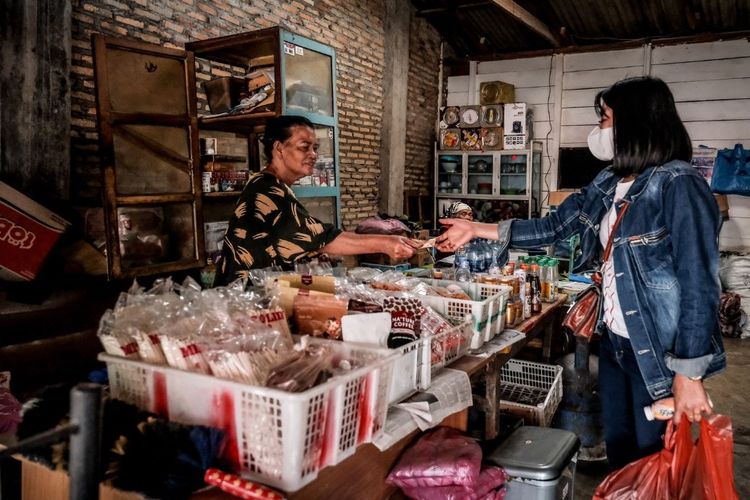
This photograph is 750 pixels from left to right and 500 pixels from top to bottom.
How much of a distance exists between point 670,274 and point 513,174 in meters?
7.12

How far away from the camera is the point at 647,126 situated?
→ 2.04m

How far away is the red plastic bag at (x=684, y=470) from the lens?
1.85 m

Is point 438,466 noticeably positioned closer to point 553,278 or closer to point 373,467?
point 373,467

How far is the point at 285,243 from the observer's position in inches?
105

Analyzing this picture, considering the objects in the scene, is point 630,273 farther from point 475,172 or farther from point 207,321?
point 475,172

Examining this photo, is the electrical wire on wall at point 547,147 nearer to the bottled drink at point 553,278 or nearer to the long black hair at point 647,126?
the bottled drink at point 553,278

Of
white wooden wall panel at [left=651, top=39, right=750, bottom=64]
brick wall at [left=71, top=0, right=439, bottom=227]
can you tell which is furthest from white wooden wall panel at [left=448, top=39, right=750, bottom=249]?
brick wall at [left=71, top=0, right=439, bottom=227]

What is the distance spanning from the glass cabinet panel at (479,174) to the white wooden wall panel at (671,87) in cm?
98

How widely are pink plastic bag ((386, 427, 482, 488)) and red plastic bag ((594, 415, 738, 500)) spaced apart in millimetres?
543

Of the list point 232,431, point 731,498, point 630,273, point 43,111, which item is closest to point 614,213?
point 630,273

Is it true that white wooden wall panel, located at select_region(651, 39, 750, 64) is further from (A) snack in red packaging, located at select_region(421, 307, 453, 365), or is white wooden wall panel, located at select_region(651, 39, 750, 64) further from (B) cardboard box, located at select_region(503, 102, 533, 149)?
(A) snack in red packaging, located at select_region(421, 307, 453, 365)

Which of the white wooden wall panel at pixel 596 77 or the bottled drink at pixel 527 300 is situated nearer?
the bottled drink at pixel 527 300

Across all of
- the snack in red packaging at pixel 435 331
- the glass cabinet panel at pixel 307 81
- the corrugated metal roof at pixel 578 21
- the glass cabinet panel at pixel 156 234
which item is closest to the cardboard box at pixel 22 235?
the glass cabinet panel at pixel 156 234

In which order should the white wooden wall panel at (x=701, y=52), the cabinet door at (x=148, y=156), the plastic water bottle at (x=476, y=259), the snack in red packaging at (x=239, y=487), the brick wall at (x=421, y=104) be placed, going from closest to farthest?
the snack in red packaging at (x=239, y=487)
the cabinet door at (x=148, y=156)
the plastic water bottle at (x=476, y=259)
the white wooden wall panel at (x=701, y=52)
the brick wall at (x=421, y=104)
